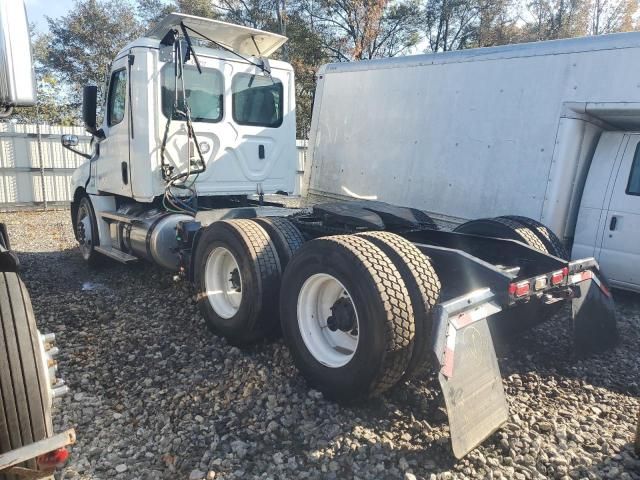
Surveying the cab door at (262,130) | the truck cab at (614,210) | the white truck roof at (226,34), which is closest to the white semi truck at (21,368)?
the white truck roof at (226,34)

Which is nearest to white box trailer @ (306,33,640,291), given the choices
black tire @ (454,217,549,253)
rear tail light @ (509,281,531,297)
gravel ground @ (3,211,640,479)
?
black tire @ (454,217,549,253)

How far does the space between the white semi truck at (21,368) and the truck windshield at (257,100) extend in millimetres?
4290

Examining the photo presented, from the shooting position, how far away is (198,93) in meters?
6.05

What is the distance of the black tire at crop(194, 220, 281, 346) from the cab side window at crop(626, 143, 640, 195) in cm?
435

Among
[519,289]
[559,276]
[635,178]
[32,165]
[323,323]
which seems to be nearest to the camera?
[519,289]

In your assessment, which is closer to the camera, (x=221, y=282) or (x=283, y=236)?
(x=283, y=236)

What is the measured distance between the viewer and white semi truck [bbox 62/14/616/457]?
3.09 metres

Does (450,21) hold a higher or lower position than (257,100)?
higher

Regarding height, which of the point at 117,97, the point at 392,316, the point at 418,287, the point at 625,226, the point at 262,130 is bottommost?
the point at 392,316

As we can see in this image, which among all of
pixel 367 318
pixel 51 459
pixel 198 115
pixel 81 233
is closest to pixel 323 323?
pixel 367 318

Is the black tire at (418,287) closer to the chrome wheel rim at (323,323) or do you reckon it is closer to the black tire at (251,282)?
the chrome wheel rim at (323,323)

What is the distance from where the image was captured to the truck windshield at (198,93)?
5801 mm

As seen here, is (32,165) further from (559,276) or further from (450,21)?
(450,21)

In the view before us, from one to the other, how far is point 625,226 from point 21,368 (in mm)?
6145
